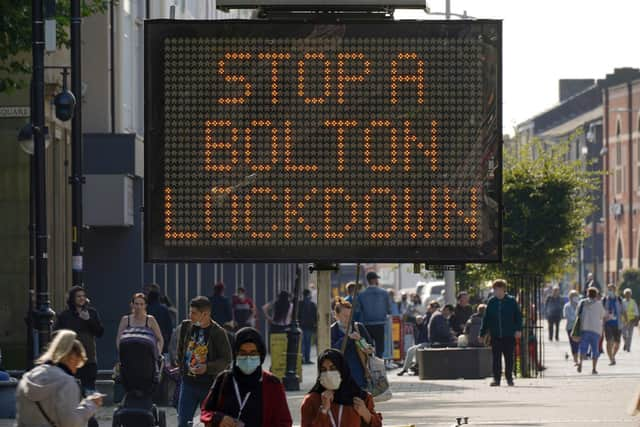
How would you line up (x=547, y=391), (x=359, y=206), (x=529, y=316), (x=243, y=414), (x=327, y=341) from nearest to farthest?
(x=243, y=414) < (x=359, y=206) < (x=327, y=341) < (x=547, y=391) < (x=529, y=316)

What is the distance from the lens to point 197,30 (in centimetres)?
1289

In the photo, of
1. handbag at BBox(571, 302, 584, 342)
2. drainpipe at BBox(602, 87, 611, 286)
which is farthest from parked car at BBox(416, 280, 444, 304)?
handbag at BBox(571, 302, 584, 342)

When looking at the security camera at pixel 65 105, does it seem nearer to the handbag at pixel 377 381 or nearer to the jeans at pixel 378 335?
the handbag at pixel 377 381

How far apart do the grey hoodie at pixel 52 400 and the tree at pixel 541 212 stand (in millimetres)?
37214

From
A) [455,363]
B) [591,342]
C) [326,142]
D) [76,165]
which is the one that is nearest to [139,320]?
[76,165]

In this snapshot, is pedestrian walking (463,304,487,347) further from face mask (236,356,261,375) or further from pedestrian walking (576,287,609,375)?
face mask (236,356,261,375)

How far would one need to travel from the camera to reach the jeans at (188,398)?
17125 mm

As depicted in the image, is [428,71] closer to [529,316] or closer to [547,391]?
[547,391]

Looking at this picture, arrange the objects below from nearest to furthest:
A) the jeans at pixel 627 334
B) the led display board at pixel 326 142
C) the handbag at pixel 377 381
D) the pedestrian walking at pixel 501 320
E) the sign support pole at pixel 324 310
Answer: the led display board at pixel 326 142 → the sign support pole at pixel 324 310 → the handbag at pixel 377 381 → the pedestrian walking at pixel 501 320 → the jeans at pixel 627 334

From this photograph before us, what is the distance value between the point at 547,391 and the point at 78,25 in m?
8.58

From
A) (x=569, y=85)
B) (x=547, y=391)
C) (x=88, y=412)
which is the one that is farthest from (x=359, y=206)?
(x=569, y=85)

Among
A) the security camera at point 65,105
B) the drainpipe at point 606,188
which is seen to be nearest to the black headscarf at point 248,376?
the security camera at point 65,105

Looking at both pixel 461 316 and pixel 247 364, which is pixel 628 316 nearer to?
pixel 461 316

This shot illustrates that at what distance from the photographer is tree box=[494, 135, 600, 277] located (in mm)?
49094
